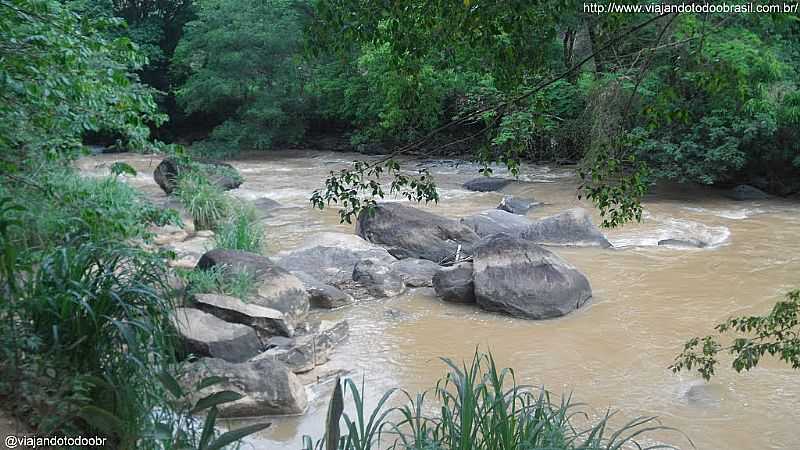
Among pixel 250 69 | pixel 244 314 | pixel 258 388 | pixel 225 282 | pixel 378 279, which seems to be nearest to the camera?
pixel 258 388

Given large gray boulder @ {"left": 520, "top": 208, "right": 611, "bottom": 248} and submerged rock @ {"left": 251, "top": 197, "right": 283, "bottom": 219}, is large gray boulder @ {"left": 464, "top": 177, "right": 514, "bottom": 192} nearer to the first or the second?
submerged rock @ {"left": 251, "top": 197, "right": 283, "bottom": 219}

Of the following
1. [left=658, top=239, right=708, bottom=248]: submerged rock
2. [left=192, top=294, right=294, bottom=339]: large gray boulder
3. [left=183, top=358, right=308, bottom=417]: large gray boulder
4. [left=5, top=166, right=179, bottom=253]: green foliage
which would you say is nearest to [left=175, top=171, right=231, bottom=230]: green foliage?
[left=192, top=294, right=294, bottom=339]: large gray boulder

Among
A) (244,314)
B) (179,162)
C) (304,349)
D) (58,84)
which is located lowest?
(304,349)

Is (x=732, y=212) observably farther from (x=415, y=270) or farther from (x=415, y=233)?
(x=415, y=270)

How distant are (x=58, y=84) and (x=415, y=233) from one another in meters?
6.46

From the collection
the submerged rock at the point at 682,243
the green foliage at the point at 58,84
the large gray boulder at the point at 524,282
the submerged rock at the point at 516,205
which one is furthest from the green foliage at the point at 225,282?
the submerged rock at the point at 516,205

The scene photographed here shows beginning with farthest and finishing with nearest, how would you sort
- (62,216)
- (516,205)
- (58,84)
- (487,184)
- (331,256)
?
(487,184) → (516,205) → (331,256) → (62,216) → (58,84)

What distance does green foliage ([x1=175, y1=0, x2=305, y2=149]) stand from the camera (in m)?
23.6

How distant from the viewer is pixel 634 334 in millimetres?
7434

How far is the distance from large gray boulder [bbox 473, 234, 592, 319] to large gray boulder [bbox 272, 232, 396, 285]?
1.60 meters

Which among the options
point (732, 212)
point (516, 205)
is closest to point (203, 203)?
point (516, 205)

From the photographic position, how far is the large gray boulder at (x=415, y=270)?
29.6 ft

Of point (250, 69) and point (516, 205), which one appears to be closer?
point (516, 205)

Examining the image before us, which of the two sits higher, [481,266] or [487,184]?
[487,184]
